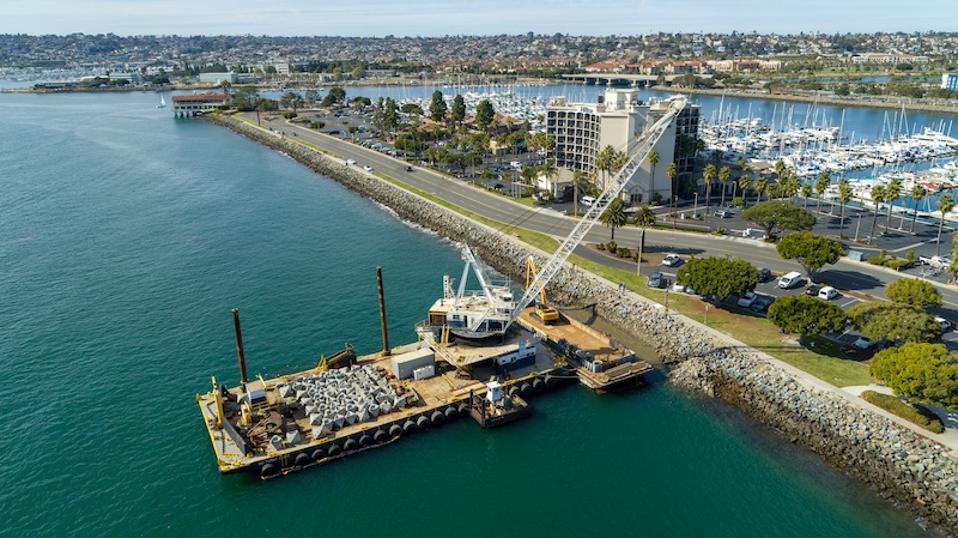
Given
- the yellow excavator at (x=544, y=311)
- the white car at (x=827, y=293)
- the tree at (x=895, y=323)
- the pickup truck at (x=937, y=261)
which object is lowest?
the yellow excavator at (x=544, y=311)

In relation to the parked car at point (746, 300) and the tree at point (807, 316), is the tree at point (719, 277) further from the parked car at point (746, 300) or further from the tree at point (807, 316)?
the tree at point (807, 316)

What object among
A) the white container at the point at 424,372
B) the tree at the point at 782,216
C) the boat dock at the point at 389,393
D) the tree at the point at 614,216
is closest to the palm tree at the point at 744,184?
the tree at the point at 782,216

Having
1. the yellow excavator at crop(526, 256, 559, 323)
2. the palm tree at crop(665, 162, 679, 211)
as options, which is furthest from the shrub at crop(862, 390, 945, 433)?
the palm tree at crop(665, 162, 679, 211)

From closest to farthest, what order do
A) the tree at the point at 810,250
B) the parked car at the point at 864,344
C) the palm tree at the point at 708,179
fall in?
1. the parked car at the point at 864,344
2. the tree at the point at 810,250
3. the palm tree at the point at 708,179

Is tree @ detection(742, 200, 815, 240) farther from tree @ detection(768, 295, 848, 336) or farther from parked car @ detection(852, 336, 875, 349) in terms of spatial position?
parked car @ detection(852, 336, 875, 349)

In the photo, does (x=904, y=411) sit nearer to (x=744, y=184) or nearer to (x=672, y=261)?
(x=672, y=261)

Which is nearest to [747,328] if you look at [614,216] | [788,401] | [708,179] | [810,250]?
[788,401]
